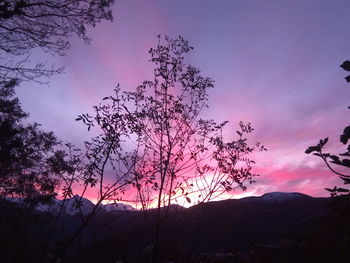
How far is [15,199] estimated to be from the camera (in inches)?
1055

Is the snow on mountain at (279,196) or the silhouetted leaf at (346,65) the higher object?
the snow on mountain at (279,196)

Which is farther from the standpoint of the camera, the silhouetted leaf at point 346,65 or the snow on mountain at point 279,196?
the snow on mountain at point 279,196

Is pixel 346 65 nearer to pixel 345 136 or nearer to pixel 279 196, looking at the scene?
pixel 345 136

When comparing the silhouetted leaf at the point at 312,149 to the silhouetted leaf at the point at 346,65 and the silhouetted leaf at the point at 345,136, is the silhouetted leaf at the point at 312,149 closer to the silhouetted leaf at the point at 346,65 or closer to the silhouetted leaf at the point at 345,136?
the silhouetted leaf at the point at 345,136

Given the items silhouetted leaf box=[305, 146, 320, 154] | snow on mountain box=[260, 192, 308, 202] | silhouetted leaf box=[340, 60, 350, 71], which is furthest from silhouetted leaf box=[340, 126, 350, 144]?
snow on mountain box=[260, 192, 308, 202]

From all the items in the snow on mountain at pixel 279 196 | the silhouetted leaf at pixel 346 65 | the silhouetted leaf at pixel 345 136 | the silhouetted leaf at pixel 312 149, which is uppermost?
the snow on mountain at pixel 279 196

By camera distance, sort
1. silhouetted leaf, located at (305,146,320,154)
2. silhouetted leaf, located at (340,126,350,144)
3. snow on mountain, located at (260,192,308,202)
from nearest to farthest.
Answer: silhouetted leaf, located at (340,126,350,144), silhouetted leaf, located at (305,146,320,154), snow on mountain, located at (260,192,308,202)

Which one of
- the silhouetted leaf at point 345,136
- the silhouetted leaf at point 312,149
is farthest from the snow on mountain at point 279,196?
the silhouetted leaf at point 345,136

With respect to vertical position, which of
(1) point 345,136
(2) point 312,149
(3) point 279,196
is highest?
(3) point 279,196

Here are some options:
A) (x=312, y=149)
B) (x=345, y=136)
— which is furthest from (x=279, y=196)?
(x=345, y=136)

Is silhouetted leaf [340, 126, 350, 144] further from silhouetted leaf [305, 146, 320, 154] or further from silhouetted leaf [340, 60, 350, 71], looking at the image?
silhouetted leaf [305, 146, 320, 154]

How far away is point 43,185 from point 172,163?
51.5 feet

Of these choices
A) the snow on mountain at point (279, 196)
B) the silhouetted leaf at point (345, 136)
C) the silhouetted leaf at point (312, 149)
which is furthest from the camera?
→ the snow on mountain at point (279, 196)

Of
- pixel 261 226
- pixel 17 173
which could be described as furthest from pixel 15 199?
pixel 261 226
